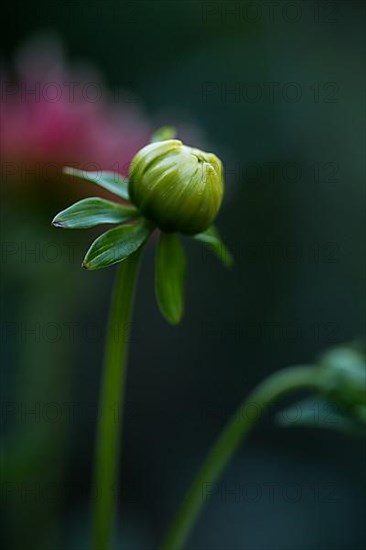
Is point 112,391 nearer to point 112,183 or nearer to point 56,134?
point 112,183

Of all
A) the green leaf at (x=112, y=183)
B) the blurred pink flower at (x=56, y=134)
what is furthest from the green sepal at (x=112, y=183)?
the blurred pink flower at (x=56, y=134)

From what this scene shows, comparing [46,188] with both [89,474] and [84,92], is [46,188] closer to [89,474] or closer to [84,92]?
[84,92]

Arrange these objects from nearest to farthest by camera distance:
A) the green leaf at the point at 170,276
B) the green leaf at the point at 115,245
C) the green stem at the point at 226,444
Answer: the green leaf at the point at 115,245, the green leaf at the point at 170,276, the green stem at the point at 226,444

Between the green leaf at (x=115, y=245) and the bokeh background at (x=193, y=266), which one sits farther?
the bokeh background at (x=193, y=266)

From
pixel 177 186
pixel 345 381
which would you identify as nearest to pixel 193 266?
pixel 345 381

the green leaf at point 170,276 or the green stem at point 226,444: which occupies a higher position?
the green leaf at point 170,276

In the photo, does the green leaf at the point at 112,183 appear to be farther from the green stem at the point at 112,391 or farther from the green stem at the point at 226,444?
the green stem at the point at 226,444

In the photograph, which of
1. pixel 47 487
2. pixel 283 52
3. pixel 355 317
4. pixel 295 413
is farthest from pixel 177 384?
pixel 295 413
